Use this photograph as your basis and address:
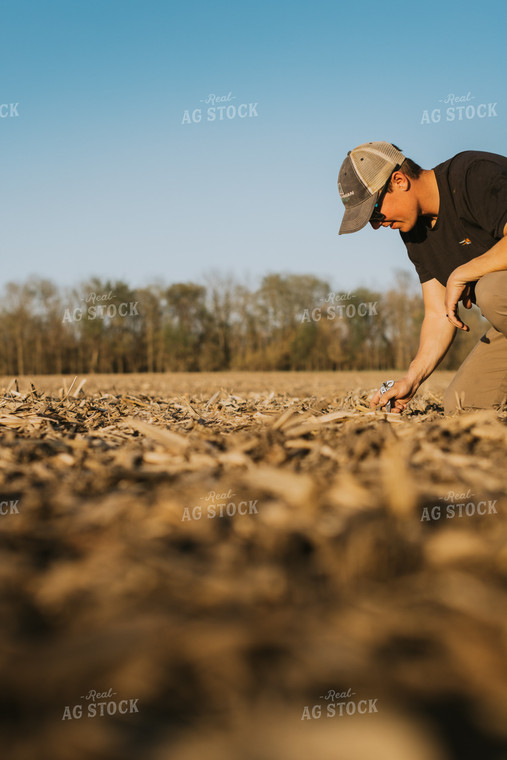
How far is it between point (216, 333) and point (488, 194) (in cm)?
4329

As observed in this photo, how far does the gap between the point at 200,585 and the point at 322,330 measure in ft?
147

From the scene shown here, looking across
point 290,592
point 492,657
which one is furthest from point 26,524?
point 492,657

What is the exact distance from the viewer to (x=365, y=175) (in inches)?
129

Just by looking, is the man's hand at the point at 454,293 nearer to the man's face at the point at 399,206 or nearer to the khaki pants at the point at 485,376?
the khaki pants at the point at 485,376

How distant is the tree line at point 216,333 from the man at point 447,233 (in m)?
37.4

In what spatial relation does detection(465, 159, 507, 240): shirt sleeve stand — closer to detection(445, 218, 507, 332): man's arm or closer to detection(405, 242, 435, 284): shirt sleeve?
detection(445, 218, 507, 332): man's arm

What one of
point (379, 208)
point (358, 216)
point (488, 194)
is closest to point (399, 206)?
point (379, 208)

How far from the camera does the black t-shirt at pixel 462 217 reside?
3104mm

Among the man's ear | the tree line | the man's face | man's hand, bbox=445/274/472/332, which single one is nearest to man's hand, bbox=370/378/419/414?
man's hand, bbox=445/274/472/332

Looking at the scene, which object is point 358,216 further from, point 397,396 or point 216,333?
point 216,333

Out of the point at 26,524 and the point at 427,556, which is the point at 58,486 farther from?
the point at 427,556

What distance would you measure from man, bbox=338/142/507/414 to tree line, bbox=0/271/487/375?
123 feet

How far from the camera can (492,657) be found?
0.75 metres

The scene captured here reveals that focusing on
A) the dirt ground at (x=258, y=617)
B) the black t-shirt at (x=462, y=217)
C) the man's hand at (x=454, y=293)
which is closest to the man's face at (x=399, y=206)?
the black t-shirt at (x=462, y=217)
